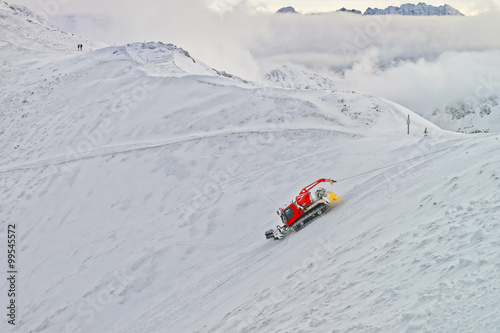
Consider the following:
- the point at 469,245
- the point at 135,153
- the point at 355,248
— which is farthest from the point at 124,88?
the point at 469,245

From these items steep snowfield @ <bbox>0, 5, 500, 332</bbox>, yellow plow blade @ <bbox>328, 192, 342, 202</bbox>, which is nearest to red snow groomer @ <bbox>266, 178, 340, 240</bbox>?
yellow plow blade @ <bbox>328, 192, 342, 202</bbox>

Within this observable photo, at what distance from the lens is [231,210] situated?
24.2m

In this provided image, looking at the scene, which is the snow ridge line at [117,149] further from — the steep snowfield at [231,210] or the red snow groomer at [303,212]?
the red snow groomer at [303,212]

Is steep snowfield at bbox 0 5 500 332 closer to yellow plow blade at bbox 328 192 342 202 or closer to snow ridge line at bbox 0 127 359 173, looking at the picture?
snow ridge line at bbox 0 127 359 173

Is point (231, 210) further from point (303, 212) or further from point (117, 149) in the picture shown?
point (117, 149)

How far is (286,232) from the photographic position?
1989 centimetres

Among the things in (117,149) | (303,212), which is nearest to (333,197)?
(303,212)

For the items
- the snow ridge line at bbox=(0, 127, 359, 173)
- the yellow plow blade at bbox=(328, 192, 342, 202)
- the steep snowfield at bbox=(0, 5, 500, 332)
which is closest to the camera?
the steep snowfield at bbox=(0, 5, 500, 332)

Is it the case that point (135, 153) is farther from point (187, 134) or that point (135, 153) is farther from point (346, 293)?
point (346, 293)

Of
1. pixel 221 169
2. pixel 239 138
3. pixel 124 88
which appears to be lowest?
pixel 221 169

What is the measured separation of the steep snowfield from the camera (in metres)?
10.5

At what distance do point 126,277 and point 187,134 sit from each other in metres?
14.2

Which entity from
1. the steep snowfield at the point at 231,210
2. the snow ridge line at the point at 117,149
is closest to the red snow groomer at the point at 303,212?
the steep snowfield at the point at 231,210

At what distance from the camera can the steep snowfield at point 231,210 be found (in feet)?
34.3
